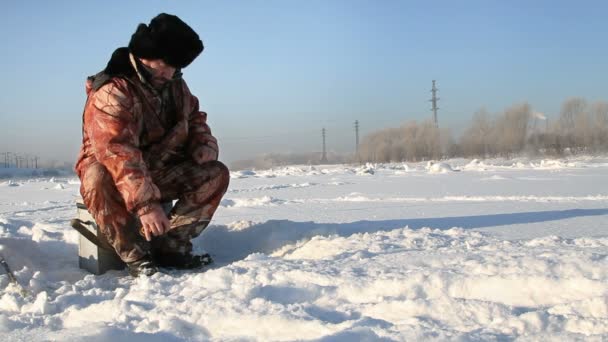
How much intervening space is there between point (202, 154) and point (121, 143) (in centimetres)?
49

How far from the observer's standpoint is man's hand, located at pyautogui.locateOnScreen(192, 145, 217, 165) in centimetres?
242

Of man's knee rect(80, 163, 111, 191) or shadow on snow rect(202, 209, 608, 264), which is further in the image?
shadow on snow rect(202, 209, 608, 264)

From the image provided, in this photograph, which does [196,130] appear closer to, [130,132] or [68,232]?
[130,132]

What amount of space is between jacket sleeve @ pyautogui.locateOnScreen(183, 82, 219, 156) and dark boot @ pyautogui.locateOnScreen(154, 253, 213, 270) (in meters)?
0.51

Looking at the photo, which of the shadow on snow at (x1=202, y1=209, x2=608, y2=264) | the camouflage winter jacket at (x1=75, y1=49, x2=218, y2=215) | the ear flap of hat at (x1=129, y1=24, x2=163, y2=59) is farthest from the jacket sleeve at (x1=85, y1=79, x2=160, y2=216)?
the shadow on snow at (x1=202, y1=209, x2=608, y2=264)

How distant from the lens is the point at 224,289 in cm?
170

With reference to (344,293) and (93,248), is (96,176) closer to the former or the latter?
(93,248)

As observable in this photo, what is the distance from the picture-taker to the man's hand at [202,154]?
242cm

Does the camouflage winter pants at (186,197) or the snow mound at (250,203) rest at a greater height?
the camouflage winter pants at (186,197)

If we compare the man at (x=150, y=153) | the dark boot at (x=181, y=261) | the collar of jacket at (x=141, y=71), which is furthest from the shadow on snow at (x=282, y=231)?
the collar of jacket at (x=141, y=71)

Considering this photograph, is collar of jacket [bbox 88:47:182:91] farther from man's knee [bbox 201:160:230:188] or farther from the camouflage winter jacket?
man's knee [bbox 201:160:230:188]

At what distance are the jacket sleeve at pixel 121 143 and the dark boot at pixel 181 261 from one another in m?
0.49

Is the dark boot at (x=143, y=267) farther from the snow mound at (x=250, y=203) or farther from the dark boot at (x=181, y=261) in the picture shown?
the snow mound at (x=250, y=203)

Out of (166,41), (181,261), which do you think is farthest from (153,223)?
(166,41)
